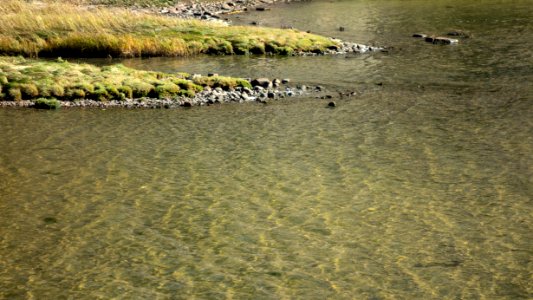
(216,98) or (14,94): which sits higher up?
(14,94)

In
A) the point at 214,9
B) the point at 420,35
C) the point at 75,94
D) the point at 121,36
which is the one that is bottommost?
the point at 75,94

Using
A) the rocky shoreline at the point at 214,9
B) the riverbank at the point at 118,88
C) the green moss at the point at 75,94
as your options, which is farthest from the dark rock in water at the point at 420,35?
the green moss at the point at 75,94

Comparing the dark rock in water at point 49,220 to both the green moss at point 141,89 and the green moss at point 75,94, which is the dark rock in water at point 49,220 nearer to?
the green moss at point 75,94

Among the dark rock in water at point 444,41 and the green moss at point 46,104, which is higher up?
the dark rock in water at point 444,41

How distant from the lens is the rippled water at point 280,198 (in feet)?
66.6

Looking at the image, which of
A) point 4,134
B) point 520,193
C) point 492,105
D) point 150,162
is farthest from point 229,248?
point 492,105

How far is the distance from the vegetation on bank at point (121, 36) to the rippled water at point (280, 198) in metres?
15.4

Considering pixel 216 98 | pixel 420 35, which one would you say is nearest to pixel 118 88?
pixel 216 98

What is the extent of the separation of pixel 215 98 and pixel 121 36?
718 inches

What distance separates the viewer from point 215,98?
4222 cm

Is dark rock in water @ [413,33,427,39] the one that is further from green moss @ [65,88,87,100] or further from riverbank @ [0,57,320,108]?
green moss @ [65,88,87,100]

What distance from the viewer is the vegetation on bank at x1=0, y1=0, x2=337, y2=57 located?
5541 cm

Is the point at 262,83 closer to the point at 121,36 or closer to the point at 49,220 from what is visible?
the point at 121,36

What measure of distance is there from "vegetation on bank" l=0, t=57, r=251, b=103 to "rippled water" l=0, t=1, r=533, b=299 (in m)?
2.75
